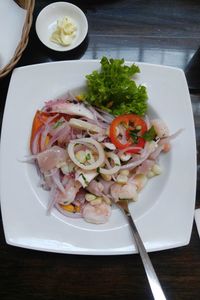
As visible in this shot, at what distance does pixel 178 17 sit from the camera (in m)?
1.64

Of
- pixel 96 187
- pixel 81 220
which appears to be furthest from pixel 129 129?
pixel 81 220

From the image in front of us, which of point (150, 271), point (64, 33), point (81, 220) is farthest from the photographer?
point (64, 33)

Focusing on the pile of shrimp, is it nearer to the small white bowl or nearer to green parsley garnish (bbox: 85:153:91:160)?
green parsley garnish (bbox: 85:153:91:160)

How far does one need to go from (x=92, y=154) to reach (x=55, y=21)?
0.66 m

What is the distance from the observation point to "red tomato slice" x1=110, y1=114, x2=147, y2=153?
4.41ft

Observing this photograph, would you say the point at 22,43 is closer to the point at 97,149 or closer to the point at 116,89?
the point at 116,89

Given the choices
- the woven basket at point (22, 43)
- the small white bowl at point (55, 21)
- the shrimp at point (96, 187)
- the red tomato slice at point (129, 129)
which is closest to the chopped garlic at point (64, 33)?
the small white bowl at point (55, 21)

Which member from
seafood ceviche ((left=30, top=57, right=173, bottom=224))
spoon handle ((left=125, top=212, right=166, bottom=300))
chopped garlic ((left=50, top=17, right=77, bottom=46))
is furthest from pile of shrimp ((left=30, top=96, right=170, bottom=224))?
chopped garlic ((left=50, top=17, right=77, bottom=46))

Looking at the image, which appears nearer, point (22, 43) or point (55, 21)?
point (22, 43)

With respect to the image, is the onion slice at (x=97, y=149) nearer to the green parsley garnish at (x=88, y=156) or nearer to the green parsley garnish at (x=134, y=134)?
the green parsley garnish at (x=88, y=156)

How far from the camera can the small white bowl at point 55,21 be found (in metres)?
1.51

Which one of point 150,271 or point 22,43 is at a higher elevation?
point 22,43

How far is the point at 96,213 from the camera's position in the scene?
1.29 meters

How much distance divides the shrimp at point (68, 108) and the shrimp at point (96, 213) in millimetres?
353
